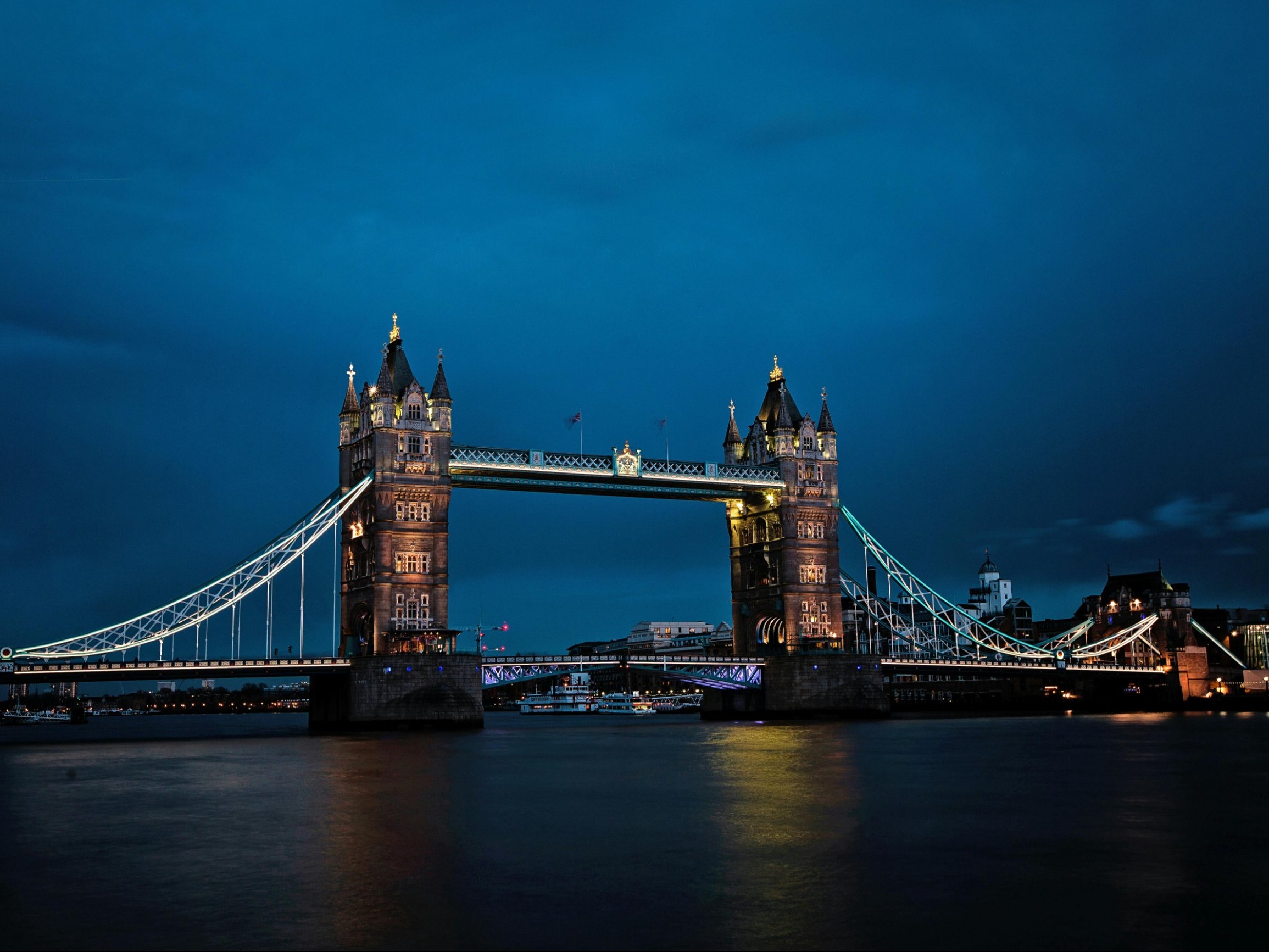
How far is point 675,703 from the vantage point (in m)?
173

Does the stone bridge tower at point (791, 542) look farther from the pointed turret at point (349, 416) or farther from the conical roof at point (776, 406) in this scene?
the pointed turret at point (349, 416)

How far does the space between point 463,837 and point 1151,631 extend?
121791 mm

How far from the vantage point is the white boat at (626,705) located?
16138cm

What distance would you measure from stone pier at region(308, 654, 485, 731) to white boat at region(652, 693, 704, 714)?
88893 millimetres

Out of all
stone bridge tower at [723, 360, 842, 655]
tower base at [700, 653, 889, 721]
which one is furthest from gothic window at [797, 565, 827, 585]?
tower base at [700, 653, 889, 721]

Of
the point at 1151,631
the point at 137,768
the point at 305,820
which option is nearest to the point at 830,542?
the point at 1151,631

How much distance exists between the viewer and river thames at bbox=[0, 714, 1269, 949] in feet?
55.7

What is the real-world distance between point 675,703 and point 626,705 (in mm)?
13490

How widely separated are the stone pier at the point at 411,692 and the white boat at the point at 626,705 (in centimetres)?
7816

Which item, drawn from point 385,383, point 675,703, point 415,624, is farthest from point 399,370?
point 675,703

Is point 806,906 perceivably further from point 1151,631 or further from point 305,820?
point 1151,631

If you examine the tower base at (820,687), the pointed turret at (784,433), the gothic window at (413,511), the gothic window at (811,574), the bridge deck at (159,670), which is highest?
the pointed turret at (784,433)

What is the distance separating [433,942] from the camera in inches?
639

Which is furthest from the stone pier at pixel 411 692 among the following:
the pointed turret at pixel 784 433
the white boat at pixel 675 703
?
the white boat at pixel 675 703
